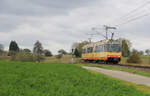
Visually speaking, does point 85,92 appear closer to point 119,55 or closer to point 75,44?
point 119,55

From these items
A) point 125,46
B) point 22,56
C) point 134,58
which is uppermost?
point 125,46

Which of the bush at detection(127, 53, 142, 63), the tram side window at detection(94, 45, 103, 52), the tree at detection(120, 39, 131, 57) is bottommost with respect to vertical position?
the bush at detection(127, 53, 142, 63)

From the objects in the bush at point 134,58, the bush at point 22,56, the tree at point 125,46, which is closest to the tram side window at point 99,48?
Result: the bush at point 134,58

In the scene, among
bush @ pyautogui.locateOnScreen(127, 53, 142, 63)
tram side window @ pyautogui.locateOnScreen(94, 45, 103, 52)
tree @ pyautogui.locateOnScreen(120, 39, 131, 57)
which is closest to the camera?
tram side window @ pyautogui.locateOnScreen(94, 45, 103, 52)

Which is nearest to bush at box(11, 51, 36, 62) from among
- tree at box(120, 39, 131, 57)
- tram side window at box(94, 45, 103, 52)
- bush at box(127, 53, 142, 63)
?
tram side window at box(94, 45, 103, 52)

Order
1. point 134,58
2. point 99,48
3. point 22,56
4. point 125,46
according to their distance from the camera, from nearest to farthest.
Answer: point 99,48 < point 22,56 < point 134,58 < point 125,46

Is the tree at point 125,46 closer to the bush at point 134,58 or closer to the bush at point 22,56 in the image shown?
the bush at point 134,58

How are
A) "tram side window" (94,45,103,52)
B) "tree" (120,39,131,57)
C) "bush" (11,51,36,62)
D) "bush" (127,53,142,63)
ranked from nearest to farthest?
"tram side window" (94,45,103,52) → "bush" (11,51,36,62) → "bush" (127,53,142,63) → "tree" (120,39,131,57)

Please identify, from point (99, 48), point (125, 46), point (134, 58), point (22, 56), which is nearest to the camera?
point (99, 48)

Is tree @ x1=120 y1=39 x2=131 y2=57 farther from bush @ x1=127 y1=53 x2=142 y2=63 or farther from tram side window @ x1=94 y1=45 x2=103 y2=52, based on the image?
tram side window @ x1=94 y1=45 x2=103 y2=52

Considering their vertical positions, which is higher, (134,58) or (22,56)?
(22,56)

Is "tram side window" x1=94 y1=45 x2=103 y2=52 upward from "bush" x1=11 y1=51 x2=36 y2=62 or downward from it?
upward

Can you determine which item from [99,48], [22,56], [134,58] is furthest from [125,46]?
[22,56]

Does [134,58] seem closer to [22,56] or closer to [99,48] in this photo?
[99,48]
